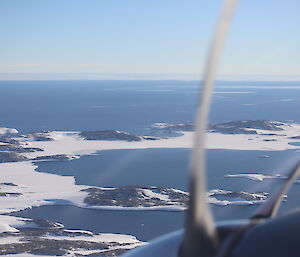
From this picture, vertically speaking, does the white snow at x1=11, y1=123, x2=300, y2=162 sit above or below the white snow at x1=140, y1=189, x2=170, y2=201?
above

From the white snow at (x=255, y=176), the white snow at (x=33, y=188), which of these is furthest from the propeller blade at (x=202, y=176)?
the white snow at (x=255, y=176)

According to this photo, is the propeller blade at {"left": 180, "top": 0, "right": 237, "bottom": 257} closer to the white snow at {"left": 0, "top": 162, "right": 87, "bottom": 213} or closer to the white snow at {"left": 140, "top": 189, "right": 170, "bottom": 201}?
the white snow at {"left": 140, "top": 189, "right": 170, "bottom": 201}

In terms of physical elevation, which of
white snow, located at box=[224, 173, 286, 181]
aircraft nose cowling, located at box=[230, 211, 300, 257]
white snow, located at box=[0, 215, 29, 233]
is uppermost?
aircraft nose cowling, located at box=[230, 211, 300, 257]

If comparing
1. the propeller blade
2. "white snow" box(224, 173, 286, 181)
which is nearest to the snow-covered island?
"white snow" box(224, 173, 286, 181)

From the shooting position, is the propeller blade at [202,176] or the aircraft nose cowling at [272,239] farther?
the aircraft nose cowling at [272,239]

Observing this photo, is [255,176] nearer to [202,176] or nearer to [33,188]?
[33,188]

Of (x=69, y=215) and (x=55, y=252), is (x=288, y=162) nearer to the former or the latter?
(x=69, y=215)

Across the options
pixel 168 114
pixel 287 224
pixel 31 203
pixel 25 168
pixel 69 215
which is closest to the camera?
pixel 287 224

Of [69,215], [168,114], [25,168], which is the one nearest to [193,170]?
[69,215]

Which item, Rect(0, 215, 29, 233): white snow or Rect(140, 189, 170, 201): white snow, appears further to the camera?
Rect(140, 189, 170, 201): white snow

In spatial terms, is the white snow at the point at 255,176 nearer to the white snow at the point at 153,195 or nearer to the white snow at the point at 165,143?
the white snow at the point at 153,195

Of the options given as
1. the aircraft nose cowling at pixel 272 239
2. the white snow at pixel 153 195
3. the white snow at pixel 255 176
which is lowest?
the white snow at pixel 153 195
